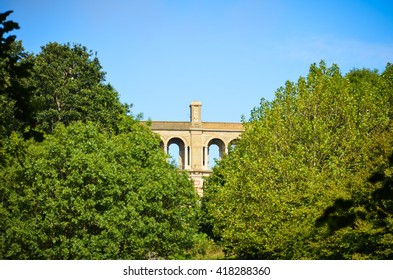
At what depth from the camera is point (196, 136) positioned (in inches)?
3583

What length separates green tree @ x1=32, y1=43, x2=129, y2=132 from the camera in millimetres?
44438

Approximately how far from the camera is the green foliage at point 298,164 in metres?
Result: 32.4

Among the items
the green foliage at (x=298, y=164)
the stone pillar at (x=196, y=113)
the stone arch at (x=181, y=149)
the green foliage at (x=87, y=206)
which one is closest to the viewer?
the green foliage at (x=87, y=206)

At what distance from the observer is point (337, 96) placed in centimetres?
3866

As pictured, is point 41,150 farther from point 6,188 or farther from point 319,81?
point 319,81

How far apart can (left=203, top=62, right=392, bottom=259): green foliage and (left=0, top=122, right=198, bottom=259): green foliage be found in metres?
2.99

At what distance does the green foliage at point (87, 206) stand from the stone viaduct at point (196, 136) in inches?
2177

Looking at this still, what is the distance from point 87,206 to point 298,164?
371 inches

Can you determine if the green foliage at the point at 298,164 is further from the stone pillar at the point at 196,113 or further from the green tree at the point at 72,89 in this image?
the stone pillar at the point at 196,113

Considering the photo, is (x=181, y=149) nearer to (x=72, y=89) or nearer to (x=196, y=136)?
(x=196, y=136)

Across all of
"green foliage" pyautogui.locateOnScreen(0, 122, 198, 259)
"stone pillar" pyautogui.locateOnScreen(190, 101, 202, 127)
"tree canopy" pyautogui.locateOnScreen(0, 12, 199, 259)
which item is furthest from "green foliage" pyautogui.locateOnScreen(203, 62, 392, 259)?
"stone pillar" pyautogui.locateOnScreen(190, 101, 202, 127)

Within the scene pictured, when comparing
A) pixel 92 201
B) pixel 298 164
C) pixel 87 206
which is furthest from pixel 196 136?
pixel 92 201

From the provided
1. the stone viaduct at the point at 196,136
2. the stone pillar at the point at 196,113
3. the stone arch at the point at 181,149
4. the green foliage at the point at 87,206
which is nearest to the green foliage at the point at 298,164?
the green foliage at the point at 87,206
